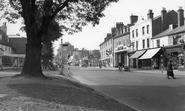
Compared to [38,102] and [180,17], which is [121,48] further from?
[38,102]

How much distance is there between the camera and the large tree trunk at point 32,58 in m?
11.5

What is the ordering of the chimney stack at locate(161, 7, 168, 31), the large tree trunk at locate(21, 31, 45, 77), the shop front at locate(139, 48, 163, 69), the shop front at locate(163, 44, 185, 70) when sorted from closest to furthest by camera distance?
the large tree trunk at locate(21, 31, 45, 77) → the shop front at locate(163, 44, 185, 70) → the shop front at locate(139, 48, 163, 69) → the chimney stack at locate(161, 7, 168, 31)

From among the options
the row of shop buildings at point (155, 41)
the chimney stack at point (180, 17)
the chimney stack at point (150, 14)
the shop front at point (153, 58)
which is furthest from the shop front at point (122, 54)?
the chimney stack at point (180, 17)

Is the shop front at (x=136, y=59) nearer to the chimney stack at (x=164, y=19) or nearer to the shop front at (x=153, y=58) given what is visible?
the shop front at (x=153, y=58)

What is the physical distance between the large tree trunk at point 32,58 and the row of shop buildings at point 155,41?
23402 mm

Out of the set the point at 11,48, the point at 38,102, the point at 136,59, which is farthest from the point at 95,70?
the point at 38,102

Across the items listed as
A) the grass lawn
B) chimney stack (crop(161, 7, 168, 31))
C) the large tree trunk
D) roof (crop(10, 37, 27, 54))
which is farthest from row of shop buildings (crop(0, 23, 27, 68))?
the grass lawn

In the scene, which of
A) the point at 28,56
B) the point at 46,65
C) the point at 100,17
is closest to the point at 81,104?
the point at 28,56

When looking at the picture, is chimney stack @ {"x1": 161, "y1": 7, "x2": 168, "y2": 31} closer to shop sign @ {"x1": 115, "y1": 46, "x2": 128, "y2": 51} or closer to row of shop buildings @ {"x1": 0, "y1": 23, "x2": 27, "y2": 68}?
shop sign @ {"x1": 115, "y1": 46, "x2": 128, "y2": 51}

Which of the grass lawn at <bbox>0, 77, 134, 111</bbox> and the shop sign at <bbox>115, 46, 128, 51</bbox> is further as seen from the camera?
the shop sign at <bbox>115, 46, 128, 51</bbox>

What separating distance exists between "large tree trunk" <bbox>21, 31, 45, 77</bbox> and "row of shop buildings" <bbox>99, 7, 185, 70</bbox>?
2340 cm

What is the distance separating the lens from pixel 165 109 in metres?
7.56

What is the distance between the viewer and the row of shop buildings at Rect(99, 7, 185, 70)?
3461 cm

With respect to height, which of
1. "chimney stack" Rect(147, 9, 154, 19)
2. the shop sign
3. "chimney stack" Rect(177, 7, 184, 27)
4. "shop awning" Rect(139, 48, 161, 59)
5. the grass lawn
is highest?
"chimney stack" Rect(147, 9, 154, 19)
